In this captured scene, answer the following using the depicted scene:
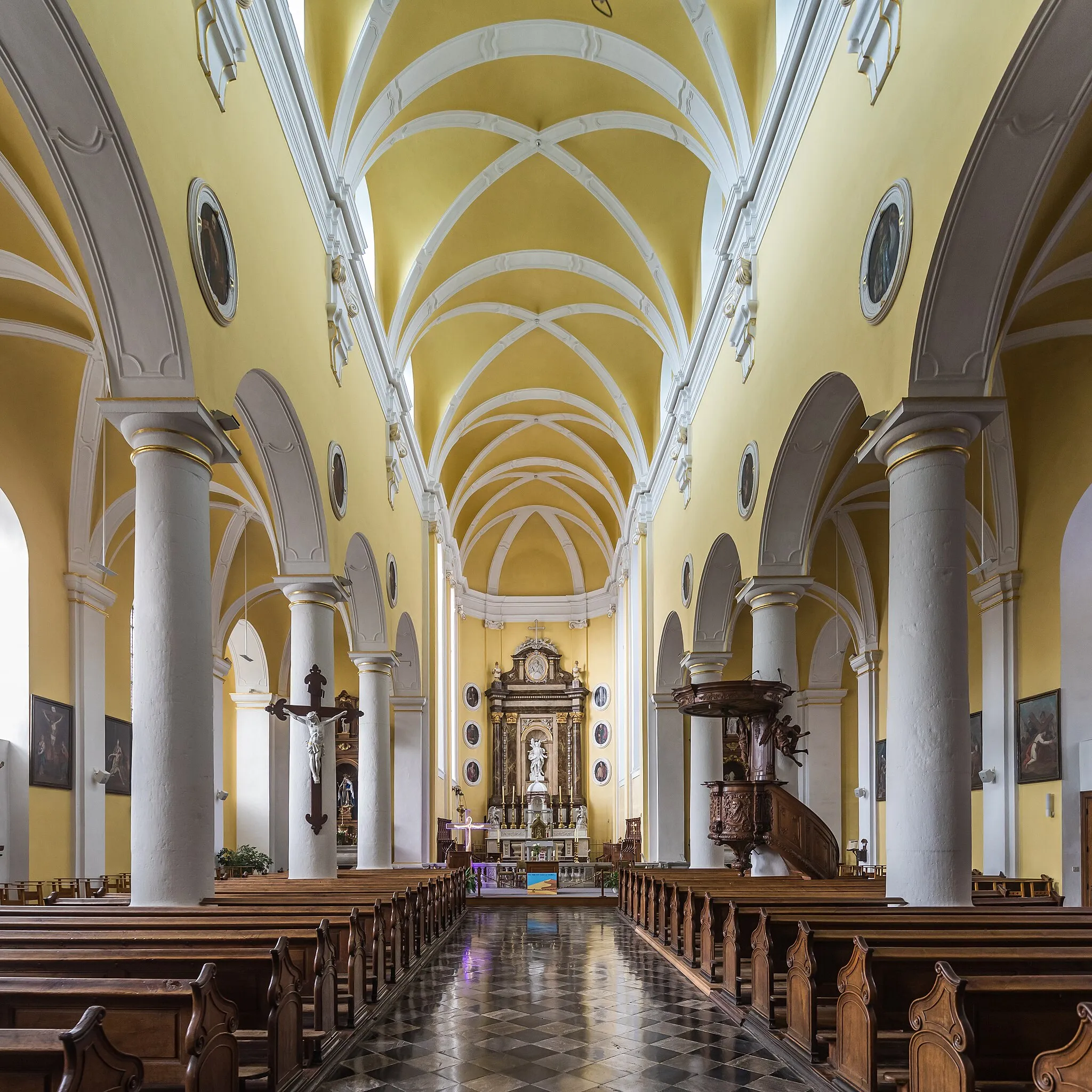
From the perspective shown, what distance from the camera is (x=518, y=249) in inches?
678

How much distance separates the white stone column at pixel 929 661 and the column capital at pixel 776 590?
162 inches

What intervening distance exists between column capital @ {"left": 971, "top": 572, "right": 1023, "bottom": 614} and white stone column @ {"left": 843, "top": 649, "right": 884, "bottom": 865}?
4.85 m

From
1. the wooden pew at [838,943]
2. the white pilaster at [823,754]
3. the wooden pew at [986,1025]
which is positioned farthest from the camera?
the white pilaster at [823,754]

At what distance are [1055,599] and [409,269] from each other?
9.48m

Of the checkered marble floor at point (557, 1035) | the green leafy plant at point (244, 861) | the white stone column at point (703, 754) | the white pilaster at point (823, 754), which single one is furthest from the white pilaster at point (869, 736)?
the green leafy plant at point (244, 861)

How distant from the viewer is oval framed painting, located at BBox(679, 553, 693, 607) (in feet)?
52.6

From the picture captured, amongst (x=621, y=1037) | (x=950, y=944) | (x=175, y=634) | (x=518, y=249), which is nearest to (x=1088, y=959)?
(x=950, y=944)

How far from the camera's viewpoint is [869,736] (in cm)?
1733

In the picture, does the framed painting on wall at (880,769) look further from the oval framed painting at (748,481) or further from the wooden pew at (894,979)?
the wooden pew at (894,979)

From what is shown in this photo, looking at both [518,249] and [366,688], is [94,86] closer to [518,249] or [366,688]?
[366,688]

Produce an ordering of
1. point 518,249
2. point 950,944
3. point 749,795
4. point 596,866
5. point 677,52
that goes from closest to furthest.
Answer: point 950,944, point 749,795, point 677,52, point 518,249, point 596,866

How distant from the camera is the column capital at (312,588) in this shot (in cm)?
1148

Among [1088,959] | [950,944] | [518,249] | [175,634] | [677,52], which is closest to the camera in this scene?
[1088,959]

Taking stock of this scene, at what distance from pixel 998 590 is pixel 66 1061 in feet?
37.2
